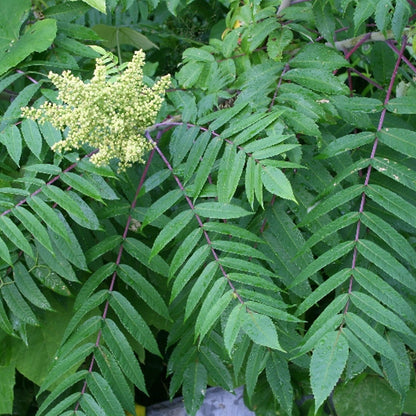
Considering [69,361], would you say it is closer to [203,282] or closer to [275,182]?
[203,282]

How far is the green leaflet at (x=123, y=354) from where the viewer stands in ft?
5.38

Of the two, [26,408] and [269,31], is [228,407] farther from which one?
[269,31]

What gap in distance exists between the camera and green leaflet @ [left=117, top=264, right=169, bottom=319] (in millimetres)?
1703

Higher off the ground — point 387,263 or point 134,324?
point 387,263

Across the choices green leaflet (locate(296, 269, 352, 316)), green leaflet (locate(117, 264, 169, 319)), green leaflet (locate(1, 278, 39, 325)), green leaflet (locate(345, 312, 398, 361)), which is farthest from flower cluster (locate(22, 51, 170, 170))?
green leaflet (locate(345, 312, 398, 361))

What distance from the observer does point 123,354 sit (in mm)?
1642

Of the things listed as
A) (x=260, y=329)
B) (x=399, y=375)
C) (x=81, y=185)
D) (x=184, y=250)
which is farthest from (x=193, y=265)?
(x=399, y=375)

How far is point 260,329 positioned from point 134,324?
42 centimetres

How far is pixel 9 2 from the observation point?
2.21 meters

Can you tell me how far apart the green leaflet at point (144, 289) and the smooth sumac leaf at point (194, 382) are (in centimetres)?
25

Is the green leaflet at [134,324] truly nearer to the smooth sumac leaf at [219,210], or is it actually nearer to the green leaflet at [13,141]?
the smooth sumac leaf at [219,210]

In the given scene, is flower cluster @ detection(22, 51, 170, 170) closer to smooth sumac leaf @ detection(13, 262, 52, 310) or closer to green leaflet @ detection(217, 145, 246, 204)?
green leaflet @ detection(217, 145, 246, 204)

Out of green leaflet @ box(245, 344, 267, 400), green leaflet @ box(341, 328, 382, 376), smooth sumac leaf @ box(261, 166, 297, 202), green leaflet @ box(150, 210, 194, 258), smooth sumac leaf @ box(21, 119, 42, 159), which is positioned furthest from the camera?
smooth sumac leaf @ box(21, 119, 42, 159)

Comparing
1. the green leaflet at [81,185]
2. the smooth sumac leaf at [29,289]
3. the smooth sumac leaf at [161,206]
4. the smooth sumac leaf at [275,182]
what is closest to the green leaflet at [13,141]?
the green leaflet at [81,185]
